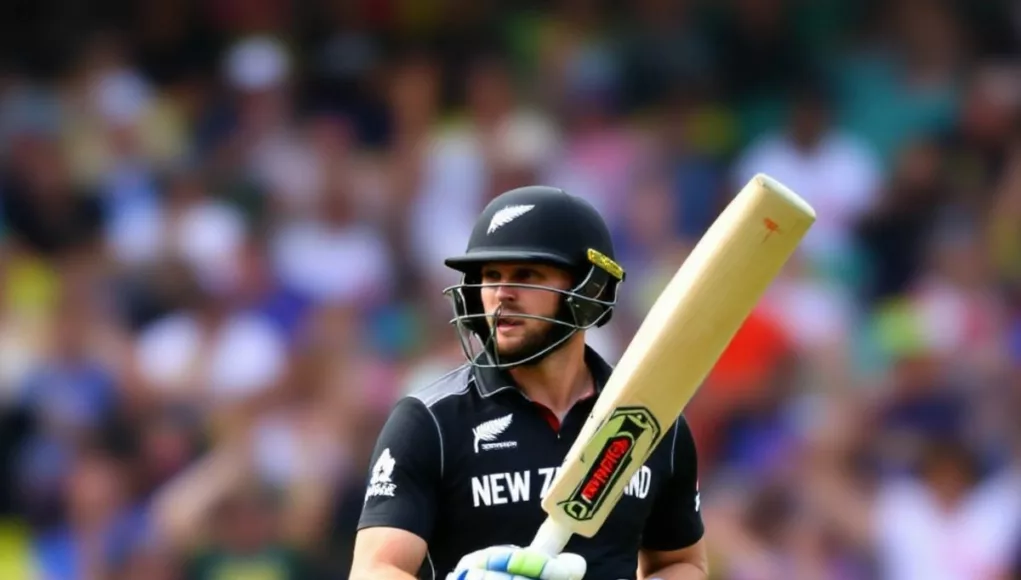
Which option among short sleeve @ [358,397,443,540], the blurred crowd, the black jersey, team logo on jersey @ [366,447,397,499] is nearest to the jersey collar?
the black jersey

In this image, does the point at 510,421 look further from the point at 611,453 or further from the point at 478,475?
the point at 611,453

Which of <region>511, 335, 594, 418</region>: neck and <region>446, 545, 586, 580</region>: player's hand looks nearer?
<region>446, 545, 586, 580</region>: player's hand

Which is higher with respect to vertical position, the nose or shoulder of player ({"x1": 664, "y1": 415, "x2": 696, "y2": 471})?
the nose

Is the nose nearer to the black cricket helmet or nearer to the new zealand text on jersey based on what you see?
the black cricket helmet

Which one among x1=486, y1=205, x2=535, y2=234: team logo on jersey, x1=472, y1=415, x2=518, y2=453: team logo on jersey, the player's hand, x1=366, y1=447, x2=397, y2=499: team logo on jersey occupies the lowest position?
the player's hand

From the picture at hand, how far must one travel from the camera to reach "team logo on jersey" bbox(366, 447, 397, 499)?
13.3 feet

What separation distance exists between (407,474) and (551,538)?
0.34 m

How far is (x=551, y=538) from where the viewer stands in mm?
4023

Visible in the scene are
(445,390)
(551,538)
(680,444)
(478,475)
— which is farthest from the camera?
(680,444)

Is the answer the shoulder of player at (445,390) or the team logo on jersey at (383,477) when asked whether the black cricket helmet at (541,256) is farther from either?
the team logo on jersey at (383,477)

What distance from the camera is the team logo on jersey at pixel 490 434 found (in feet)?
13.7


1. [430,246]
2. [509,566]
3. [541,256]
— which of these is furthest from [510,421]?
[430,246]

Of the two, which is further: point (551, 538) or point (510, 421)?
point (510, 421)

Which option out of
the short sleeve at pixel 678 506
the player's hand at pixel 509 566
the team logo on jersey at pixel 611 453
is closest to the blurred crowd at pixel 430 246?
the short sleeve at pixel 678 506
